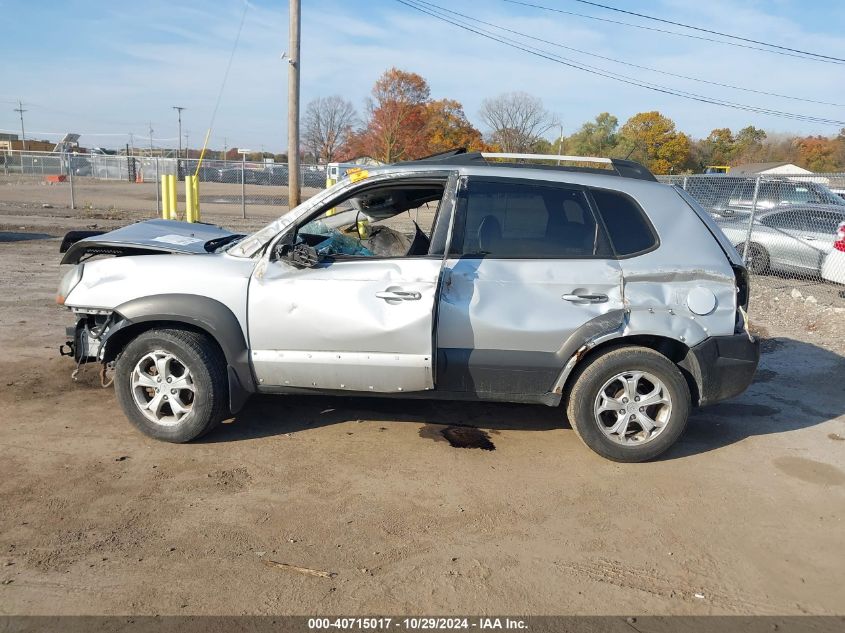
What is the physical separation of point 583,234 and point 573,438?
1540 millimetres

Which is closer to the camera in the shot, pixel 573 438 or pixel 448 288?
pixel 448 288

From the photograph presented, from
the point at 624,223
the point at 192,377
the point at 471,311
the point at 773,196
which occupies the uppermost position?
the point at 773,196

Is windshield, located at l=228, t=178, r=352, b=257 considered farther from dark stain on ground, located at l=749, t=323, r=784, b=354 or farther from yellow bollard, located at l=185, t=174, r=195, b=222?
yellow bollard, located at l=185, t=174, r=195, b=222

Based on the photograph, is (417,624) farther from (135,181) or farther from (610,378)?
(135,181)

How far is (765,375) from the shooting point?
679 centimetres

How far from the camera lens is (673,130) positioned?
201 ft

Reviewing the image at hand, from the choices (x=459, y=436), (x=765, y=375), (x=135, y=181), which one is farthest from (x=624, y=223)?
(x=135, y=181)

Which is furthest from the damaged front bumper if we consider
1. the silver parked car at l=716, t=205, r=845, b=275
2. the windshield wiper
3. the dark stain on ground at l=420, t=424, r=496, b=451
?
the silver parked car at l=716, t=205, r=845, b=275

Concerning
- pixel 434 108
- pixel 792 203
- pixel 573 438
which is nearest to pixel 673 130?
pixel 434 108

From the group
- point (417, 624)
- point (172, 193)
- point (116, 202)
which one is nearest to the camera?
point (417, 624)

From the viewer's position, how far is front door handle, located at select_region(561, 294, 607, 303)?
14.5 ft

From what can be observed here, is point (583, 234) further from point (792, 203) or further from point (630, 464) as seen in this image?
point (792, 203)

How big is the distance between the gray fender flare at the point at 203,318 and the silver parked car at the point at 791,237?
10261 millimetres

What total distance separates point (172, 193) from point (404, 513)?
1596 cm
